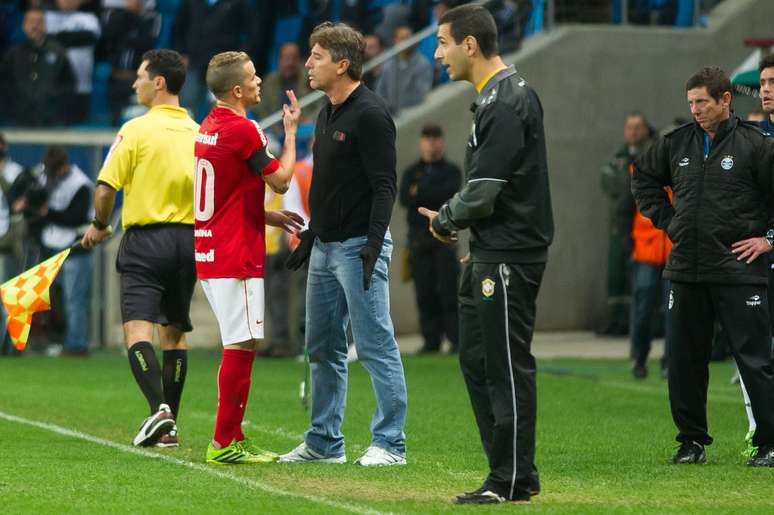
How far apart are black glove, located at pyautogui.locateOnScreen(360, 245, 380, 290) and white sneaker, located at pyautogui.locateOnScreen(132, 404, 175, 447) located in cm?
184

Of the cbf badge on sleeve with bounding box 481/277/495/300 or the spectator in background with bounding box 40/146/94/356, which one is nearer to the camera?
the cbf badge on sleeve with bounding box 481/277/495/300

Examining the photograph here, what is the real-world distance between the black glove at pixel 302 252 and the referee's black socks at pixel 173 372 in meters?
1.61

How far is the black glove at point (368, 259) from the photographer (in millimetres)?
8859

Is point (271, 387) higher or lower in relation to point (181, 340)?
lower

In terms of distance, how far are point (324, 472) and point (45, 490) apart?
1501 millimetres

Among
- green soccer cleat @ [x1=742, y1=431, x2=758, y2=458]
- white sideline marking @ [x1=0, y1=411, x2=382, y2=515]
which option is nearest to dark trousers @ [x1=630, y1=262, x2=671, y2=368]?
green soccer cleat @ [x1=742, y1=431, x2=758, y2=458]

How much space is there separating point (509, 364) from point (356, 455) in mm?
2458

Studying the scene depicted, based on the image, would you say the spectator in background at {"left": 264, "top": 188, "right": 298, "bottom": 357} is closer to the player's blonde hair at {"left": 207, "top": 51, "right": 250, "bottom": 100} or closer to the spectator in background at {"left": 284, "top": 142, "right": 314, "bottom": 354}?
the spectator in background at {"left": 284, "top": 142, "right": 314, "bottom": 354}

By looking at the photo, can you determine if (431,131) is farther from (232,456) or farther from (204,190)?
(232,456)

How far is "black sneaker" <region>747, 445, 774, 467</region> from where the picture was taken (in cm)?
947

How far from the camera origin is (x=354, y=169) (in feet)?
Result: 29.9

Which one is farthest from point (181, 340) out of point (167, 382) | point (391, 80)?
point (391, 80)

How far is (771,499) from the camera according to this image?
8219 mm

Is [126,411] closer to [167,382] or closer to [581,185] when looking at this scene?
[167,382]
